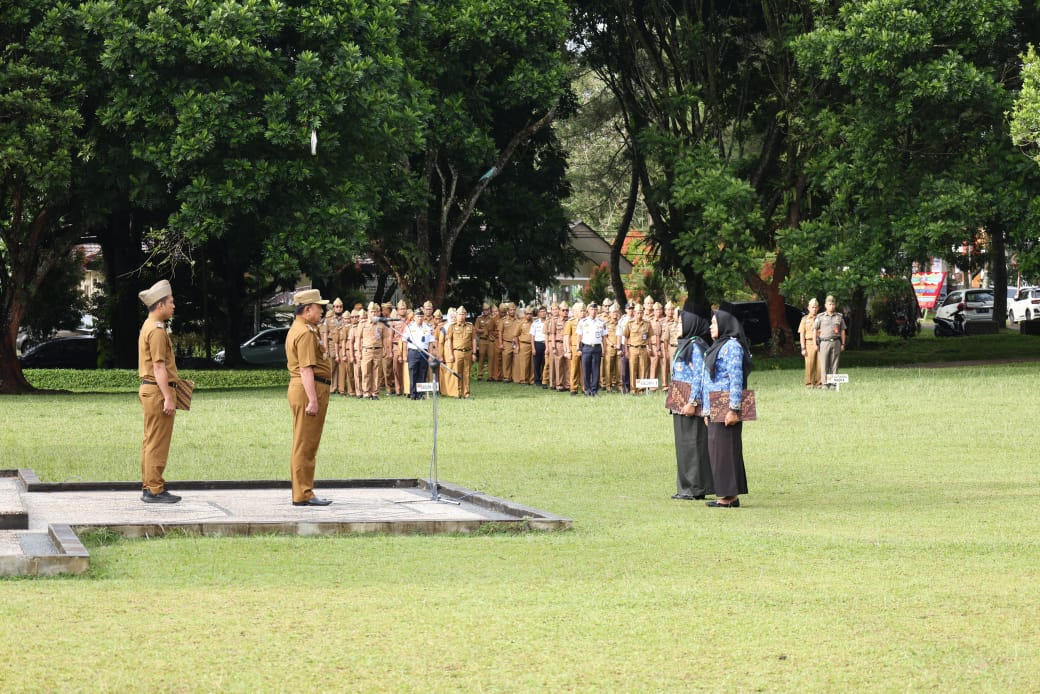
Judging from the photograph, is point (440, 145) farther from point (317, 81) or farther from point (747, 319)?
point (747, 319)

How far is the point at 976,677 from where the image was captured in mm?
6566

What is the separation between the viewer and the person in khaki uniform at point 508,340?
3503cm

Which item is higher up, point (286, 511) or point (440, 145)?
point (440, 145)

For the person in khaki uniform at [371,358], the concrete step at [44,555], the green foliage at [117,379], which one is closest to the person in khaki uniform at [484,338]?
the green foliage at [117,379]

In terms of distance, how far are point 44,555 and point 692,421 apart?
21.5ft

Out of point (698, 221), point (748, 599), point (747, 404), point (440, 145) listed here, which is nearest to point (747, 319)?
point (698, 221)

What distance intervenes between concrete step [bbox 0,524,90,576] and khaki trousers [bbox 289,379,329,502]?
2.70 m

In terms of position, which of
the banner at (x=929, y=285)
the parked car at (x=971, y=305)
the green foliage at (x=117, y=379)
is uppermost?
the banner at (x=929, y=285)

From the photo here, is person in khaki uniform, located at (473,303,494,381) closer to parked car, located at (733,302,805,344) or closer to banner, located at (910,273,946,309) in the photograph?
parked car, located at (733,302,805,344)

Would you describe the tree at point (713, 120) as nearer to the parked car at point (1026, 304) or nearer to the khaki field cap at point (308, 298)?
the parked car at point (1026, 304)

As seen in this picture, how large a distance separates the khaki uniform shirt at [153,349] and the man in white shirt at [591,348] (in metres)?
17.4

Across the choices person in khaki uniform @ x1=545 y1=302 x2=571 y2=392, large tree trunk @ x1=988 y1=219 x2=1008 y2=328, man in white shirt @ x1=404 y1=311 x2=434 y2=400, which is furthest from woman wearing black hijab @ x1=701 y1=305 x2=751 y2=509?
large tree trunk @ x1=988 y1=219 x2=1008 y2=328

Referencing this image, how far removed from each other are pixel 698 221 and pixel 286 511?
2774 centimetres

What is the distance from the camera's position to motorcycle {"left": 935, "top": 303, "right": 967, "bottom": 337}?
5700 cm
